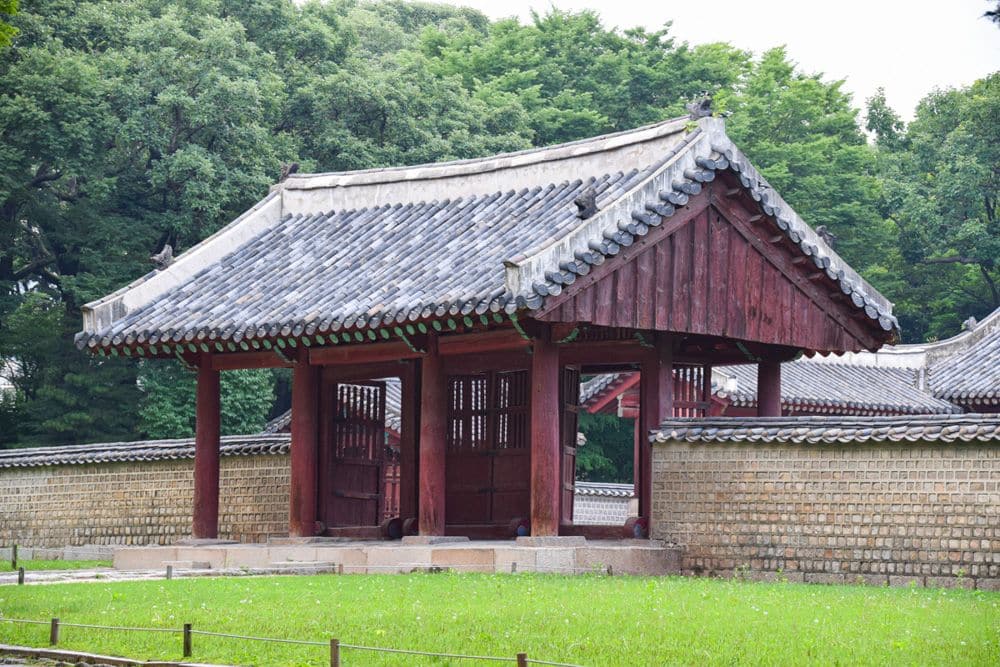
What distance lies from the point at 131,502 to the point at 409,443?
20.7ft

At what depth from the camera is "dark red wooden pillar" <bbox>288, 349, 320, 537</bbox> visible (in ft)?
84.0

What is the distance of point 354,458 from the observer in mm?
27312

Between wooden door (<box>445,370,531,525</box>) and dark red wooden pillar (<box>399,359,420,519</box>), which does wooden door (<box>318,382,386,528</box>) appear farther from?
wooden door (<box>445,370,531,525</box>)

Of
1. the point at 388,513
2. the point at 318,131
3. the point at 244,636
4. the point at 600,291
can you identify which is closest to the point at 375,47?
the point at 318,131

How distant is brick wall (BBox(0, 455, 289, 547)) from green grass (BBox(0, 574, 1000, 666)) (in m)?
8.10

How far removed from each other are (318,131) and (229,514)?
2365 centimetres

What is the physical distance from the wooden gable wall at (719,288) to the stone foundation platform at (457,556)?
9.85 ft

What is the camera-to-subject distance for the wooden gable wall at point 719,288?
21859 mm

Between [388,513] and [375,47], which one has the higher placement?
[375,47]

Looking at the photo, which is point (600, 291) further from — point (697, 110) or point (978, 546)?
point (978, 546)

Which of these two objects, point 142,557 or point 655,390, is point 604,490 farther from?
point 655,390

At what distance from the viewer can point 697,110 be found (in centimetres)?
2330

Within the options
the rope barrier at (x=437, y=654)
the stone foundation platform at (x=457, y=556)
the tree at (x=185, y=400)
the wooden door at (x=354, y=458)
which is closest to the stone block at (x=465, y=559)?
the stone foundation platform at (x=457, y=556)

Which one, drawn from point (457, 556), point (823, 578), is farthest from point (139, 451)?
point (823, 578)
